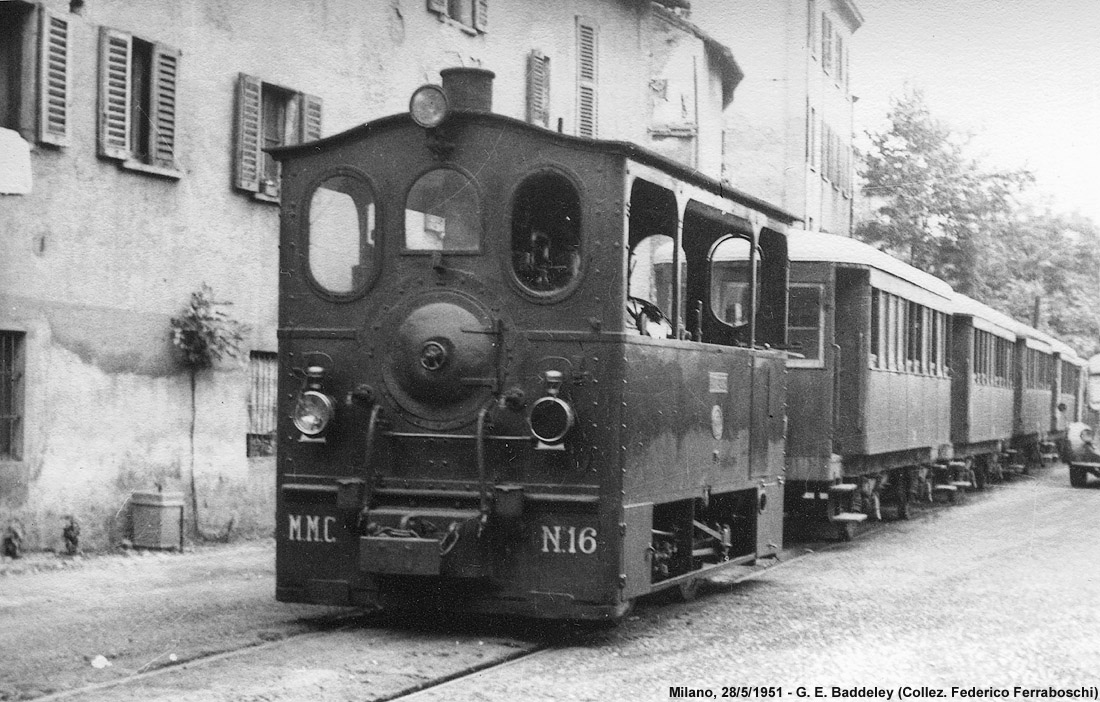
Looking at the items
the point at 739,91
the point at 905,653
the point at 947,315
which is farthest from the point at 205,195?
the point at 739,91

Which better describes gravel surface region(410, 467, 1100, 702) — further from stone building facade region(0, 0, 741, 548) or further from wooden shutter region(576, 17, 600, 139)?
wooden shutter region(576, 17, 600, 139)

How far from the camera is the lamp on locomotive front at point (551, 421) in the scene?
26.6ft

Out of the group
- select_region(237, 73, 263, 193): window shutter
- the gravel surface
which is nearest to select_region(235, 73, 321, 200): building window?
select_region(237, 73, 263, 193): window shutter

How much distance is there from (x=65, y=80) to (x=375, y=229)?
17.5 ft

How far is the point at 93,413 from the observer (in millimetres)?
13203

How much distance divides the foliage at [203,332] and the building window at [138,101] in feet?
4.02

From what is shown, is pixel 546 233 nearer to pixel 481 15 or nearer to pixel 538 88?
pixel 481 15

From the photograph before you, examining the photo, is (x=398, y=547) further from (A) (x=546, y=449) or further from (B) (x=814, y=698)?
(B) (x=814, y=698)

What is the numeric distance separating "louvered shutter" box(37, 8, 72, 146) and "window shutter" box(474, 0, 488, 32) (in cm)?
759

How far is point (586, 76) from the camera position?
2350cm

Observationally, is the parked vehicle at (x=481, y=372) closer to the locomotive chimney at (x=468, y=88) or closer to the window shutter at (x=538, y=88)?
the locomotive chimney at (x=468, y=88)

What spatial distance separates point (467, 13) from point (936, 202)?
2461 cm

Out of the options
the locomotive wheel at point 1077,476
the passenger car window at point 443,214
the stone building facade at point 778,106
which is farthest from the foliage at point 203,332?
the stone building facade at point 778,106

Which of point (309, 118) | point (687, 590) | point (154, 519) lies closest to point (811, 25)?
point (309, 118)
